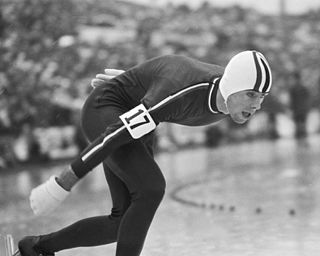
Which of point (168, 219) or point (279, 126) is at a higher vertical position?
point (279, 126)

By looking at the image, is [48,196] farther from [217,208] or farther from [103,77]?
[217,208]

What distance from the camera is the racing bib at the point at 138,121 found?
3738 millimetres

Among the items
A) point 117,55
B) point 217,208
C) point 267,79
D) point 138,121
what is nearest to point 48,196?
point 138,121

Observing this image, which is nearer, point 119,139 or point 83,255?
point 119,139

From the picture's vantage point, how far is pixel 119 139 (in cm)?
376

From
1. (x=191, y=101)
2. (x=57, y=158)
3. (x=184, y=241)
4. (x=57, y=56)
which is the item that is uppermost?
(x=57, y=56)

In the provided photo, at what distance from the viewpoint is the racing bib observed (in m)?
3.74

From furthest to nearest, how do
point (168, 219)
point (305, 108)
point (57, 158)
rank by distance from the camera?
point (305, 108)
point (57, 158)
point (168, 219)

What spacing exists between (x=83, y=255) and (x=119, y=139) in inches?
71.7

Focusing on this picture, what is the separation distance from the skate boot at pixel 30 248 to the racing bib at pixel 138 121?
1015mm

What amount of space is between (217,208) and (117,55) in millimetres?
8546

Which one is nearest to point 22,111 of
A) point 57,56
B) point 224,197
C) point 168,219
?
point 57,56

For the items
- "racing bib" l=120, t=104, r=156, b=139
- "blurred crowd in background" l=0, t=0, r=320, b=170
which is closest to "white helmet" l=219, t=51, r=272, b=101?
"racing bib" l=120, t=104, r=156, b=139

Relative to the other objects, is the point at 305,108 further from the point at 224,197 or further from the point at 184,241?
the point at 184,241
